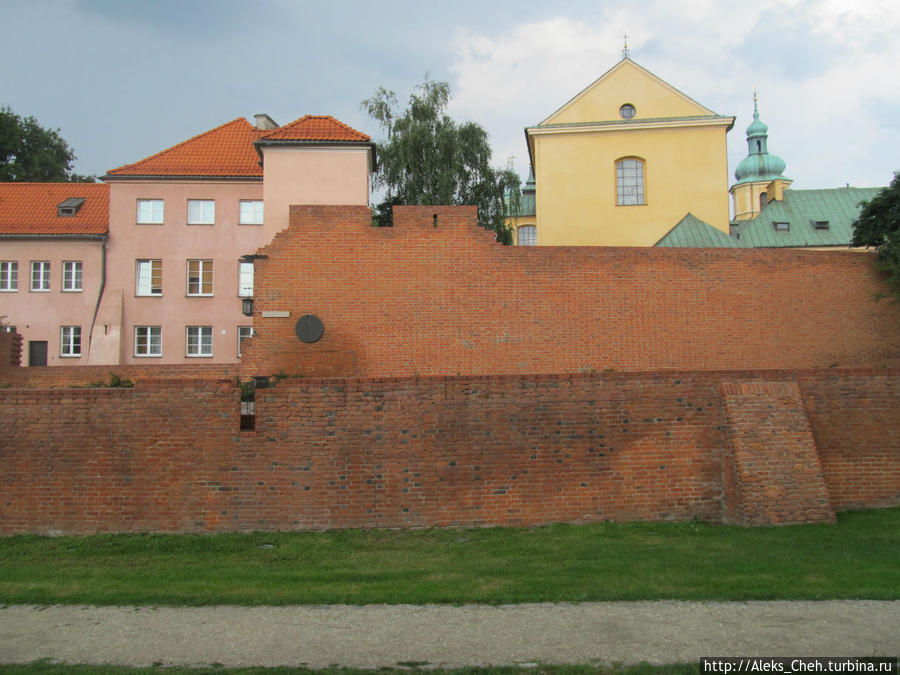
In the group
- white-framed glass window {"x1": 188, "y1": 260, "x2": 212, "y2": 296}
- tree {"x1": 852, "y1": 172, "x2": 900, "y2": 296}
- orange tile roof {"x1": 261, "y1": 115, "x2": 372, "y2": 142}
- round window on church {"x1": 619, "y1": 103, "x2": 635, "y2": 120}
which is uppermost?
round window on church {"x1": 619, "y1": 103, "x2": 635, "y2": 120}

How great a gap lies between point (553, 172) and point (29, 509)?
81.2ft

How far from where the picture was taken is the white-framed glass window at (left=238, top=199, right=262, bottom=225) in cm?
3155

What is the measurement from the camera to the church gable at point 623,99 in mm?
30672

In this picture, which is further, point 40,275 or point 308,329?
point 40,275

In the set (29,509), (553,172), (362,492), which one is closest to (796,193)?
(553,172)

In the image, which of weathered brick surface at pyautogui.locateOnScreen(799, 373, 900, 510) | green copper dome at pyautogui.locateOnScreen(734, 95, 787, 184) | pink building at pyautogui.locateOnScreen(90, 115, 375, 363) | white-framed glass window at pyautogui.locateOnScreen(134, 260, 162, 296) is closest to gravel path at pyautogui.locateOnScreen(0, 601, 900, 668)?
weathered brick surface at pyautogui.locateOnScreen(799, 373, 900, 510)

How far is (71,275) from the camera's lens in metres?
31.7

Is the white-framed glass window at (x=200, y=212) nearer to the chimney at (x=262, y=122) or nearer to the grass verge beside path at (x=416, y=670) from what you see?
the chimney at (x=262, y=122)

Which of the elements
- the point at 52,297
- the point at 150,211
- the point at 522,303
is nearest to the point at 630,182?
the point at 522,303

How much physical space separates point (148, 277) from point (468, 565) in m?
26.7

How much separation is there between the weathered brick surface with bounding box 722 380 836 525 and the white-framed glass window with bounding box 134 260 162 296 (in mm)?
26220

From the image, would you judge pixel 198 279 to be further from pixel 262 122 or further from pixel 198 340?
pixel 262 122

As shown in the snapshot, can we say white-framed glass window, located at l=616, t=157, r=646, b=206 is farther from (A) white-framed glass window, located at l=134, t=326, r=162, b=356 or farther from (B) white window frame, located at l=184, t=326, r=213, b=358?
(A) white-framed glass window, located at l=134, t=326, r=162, b=356

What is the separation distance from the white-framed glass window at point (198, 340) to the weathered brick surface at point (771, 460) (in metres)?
24.8
